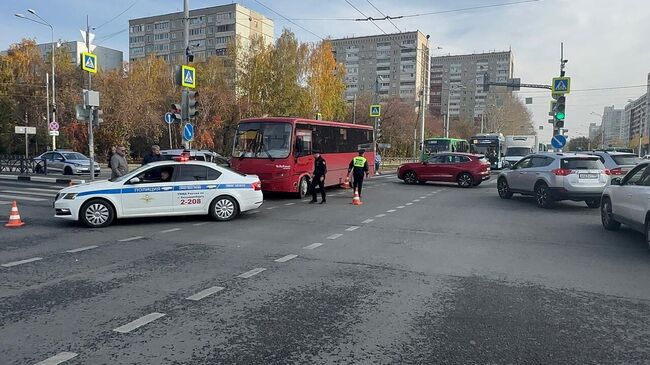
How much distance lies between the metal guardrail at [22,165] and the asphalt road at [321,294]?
21.1 meters

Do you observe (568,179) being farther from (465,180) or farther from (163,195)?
(163,195)

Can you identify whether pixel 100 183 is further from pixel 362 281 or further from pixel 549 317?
pixel 549 317

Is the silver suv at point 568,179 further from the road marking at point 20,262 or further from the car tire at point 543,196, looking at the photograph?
the road marking at point 20,262

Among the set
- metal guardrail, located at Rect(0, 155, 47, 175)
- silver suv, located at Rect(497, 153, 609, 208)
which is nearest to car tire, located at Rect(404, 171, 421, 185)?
silver suv, located at Rect(497, 153, 609, 208)

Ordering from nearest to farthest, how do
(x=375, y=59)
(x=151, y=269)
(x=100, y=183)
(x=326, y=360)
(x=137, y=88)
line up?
(x=326, y=360), (x=151, y=269), (x=100, y=183), (x=137, y=88), (x=375, y=59)

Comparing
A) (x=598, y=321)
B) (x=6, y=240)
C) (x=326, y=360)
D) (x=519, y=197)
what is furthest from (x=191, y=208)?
(x=519, y=197)

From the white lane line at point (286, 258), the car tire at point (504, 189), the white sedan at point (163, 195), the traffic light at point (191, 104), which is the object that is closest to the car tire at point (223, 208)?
the white sedan at point (163, 195)

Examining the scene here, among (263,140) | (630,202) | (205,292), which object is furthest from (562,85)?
(205,292)

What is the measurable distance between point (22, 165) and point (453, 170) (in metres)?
25.6

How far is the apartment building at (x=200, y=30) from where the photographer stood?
86.6m

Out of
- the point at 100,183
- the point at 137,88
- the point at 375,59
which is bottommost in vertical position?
the point at 100,183

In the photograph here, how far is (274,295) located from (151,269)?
2.30m

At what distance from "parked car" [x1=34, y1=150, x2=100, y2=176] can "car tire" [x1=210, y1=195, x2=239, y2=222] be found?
64.5 ft

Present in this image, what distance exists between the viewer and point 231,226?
36.5 ft
